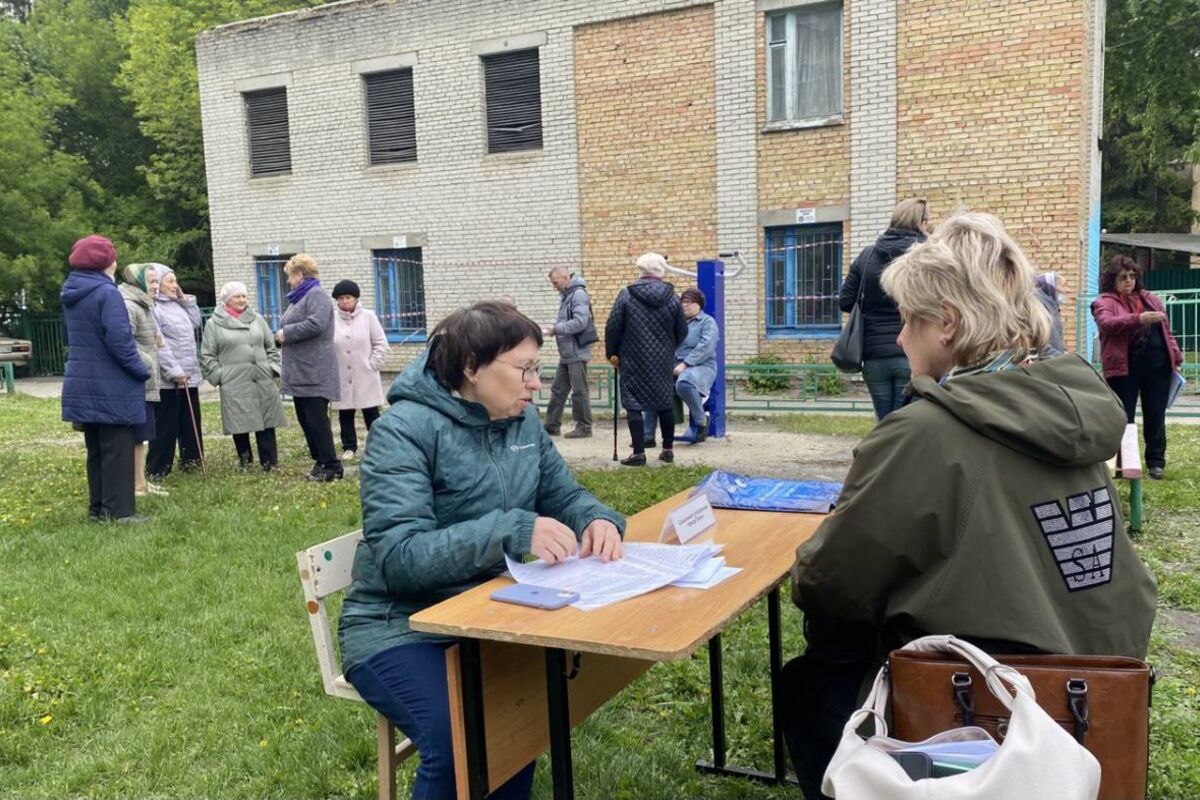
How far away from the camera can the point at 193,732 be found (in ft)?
11.9

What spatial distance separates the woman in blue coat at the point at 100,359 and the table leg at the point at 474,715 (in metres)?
4.95

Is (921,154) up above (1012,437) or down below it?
above

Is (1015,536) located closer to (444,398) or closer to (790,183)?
(444,398)

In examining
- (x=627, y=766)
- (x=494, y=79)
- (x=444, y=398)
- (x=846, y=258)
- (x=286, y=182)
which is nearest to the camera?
(x=444, y=398)

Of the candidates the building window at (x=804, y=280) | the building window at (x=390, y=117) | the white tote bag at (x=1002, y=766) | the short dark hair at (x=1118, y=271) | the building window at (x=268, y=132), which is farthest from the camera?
the building window at (x=268, y=132)

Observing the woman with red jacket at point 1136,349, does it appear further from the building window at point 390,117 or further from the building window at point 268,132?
the building window at point 268,132

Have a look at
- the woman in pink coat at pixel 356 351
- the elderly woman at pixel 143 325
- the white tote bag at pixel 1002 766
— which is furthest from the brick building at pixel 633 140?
the white tote bag at pixel 1002 766

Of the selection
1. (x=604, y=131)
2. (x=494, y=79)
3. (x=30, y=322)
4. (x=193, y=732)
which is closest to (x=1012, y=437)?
(x=193, y=732)

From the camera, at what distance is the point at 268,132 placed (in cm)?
1873

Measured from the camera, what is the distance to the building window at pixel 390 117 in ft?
56.4

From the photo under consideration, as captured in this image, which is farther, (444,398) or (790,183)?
(790,183)

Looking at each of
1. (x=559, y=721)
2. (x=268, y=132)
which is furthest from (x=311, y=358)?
(x=268, y=132)

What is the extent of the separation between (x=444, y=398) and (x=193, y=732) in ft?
6.10

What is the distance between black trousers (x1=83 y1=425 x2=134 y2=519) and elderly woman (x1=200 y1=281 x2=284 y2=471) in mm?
1526
